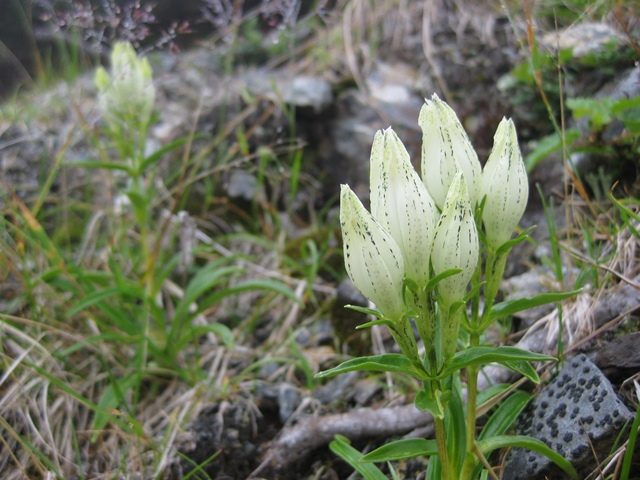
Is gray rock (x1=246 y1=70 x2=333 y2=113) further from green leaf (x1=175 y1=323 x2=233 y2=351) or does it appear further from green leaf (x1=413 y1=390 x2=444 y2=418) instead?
green leaf (x1=413 y1=390 x2=444 y2=418)

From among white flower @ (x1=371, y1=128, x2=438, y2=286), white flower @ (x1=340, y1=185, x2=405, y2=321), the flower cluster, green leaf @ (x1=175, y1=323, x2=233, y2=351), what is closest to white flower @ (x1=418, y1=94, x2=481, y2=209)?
the flower cluster

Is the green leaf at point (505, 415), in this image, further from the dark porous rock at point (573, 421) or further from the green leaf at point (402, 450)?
the green leaf at point (402, 450)

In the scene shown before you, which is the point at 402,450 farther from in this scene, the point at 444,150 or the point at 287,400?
the point at 287,400

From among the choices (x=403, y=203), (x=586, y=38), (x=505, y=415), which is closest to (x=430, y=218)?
(x=403, y=203)

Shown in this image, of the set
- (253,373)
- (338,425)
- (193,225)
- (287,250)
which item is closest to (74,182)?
(193,225)

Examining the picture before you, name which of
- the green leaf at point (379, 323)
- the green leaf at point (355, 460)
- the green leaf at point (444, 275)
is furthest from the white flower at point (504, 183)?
the green leaf at point (355, 460)
